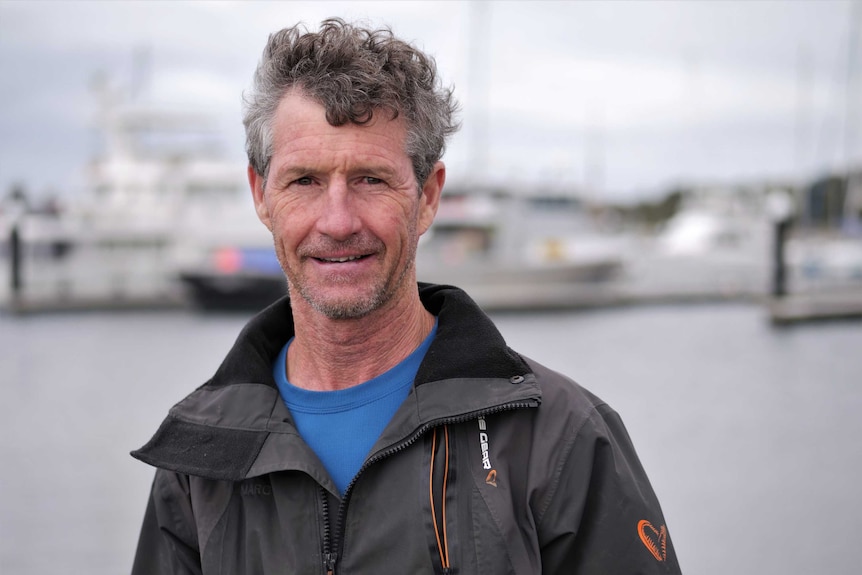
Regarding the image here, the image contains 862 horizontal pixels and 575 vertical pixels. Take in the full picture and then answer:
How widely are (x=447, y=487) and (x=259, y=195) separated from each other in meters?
0.81

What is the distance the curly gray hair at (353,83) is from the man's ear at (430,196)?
0.04 metres

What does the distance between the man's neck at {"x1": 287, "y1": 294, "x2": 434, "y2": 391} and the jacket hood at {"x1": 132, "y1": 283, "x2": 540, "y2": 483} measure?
84 mm

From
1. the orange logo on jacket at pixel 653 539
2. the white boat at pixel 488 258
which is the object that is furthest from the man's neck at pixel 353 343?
the white boat at pixel 488 258

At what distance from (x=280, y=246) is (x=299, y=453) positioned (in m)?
0.44

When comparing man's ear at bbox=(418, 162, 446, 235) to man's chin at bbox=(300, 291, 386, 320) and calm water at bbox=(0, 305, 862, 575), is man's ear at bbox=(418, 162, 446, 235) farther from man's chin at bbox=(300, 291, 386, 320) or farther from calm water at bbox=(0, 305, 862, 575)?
calm water at bbox=(0, 305, 862, 575)

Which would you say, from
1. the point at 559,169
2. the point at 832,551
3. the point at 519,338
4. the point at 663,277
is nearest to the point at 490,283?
the point at 519,338

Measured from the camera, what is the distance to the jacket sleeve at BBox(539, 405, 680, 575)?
5.75ft

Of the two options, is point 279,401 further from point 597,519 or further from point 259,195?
point 597,519

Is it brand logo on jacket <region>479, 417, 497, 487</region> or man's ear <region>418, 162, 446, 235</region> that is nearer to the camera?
brand logo on jacket <region>479, 417, 497, 487</region>

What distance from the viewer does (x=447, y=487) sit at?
1761 millimetres

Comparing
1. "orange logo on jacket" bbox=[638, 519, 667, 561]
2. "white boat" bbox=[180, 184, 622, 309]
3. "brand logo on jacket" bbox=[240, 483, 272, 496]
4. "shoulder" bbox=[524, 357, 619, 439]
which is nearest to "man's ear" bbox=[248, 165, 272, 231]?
"brand logo on jacket" bbox=[240, 483, 272, 496]

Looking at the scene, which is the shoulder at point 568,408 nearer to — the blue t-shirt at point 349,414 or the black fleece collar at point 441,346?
the black fleece collar at point 441,346

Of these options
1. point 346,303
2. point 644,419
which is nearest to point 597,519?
point 346,303

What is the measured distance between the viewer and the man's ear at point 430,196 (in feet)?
6.75
